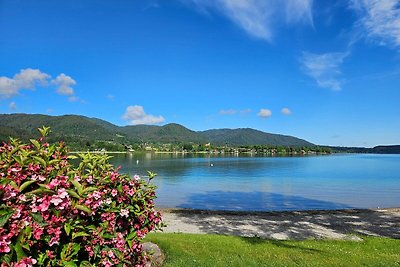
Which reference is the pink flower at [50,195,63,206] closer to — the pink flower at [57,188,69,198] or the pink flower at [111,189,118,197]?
the pink flower at [57,188,69,198]

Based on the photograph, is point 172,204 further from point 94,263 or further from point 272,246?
point 94,263

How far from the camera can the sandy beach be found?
58.3 feet

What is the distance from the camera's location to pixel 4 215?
3070 mm

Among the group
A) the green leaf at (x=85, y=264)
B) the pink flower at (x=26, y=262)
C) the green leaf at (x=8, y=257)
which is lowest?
the green leaf at (x=85, y=264)

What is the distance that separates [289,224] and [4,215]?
19.7 metres

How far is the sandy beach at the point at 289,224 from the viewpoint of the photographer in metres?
17.8

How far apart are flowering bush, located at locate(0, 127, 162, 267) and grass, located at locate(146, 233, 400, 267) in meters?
5.36

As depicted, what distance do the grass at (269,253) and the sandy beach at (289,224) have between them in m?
3.05

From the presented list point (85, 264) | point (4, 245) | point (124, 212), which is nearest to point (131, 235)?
point (124, 212)

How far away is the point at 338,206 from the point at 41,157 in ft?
111


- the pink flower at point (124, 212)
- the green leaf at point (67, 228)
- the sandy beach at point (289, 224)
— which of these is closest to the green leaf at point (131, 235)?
the pink flower at point (124, 212)

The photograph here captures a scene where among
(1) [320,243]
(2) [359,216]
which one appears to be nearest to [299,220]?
(2) [359,216]

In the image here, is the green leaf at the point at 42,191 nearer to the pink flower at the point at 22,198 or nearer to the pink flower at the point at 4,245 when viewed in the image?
the pink flower at the point at 22,198

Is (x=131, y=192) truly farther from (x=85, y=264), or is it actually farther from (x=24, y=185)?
(x=24, y=185)
